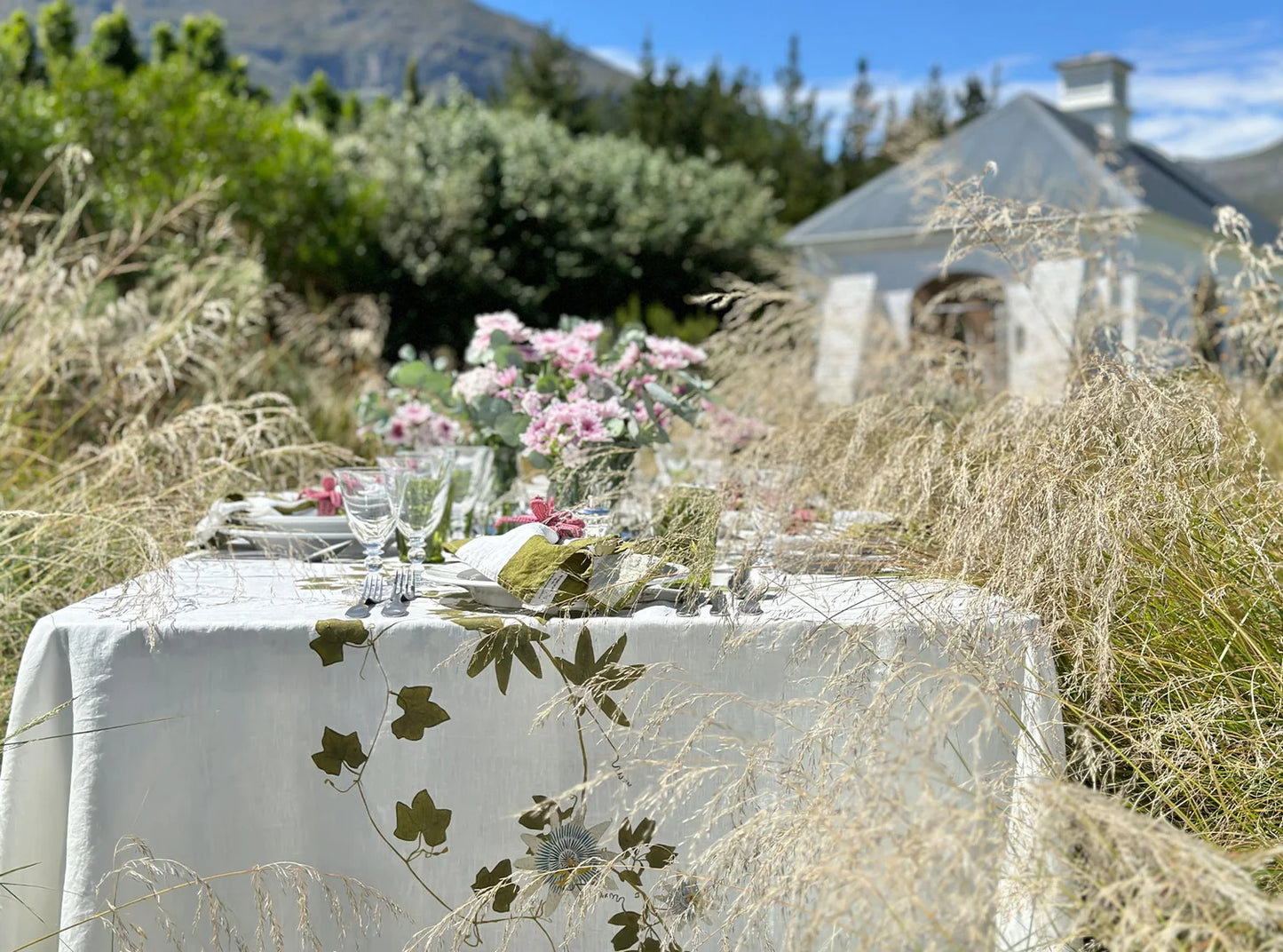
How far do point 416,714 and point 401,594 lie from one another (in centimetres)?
22

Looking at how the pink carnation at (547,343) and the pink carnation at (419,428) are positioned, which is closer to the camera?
the pink carnation at (547,343)

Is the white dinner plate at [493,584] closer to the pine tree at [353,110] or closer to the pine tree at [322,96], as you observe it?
the pine tree at [353,110]

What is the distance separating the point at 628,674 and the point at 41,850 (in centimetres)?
83

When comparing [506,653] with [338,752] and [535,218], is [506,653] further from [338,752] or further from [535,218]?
[535,218]

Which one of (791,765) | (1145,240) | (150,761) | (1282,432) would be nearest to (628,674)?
(791,765)

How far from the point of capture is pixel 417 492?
5.77 feet

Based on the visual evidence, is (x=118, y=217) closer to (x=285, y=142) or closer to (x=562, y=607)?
(x=285, y=142)

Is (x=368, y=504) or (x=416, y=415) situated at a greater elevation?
(x=416, y=415)

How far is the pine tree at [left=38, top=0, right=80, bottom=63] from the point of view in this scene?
18688mm

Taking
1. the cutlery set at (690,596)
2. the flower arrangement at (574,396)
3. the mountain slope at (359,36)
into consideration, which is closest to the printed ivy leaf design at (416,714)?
the cutlery set at (690,596)

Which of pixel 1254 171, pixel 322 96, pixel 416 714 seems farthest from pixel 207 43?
pixel 1254 171

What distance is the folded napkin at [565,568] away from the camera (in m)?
1.54

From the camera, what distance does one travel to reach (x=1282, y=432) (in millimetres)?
3201

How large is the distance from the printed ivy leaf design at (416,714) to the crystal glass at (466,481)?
67cm
